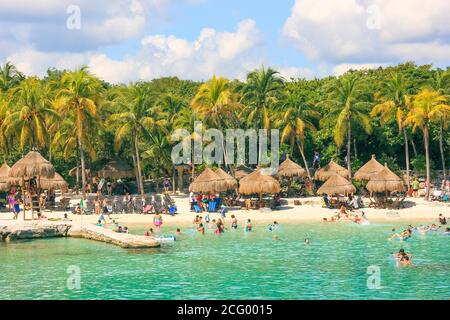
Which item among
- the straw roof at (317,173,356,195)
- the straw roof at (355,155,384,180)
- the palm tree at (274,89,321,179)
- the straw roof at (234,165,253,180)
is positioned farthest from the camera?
the straw roof at (234,165,253,180)

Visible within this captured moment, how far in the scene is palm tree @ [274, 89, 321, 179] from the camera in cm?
4569

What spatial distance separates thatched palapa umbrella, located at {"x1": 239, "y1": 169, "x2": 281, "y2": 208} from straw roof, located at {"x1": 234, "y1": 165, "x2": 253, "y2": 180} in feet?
15.7

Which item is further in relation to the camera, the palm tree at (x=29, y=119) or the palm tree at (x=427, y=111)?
the palm tree at (x=29, y=119)

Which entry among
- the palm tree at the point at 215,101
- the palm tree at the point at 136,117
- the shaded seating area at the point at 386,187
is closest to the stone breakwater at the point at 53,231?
the palm tree at the point at 136,117

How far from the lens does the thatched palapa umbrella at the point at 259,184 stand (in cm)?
4016

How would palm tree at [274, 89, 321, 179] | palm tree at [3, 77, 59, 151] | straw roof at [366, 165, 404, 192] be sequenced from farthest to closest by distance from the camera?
palm tree at [274, 89, 321, 179] < palm tree at [3, 77, 59, 151] < straw roof at [366, 165, 404, 192]

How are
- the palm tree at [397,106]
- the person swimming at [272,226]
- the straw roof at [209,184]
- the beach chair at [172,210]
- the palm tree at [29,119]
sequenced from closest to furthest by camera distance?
the person swimming at [272,226]
the beach chair at [172,210]
the straw roof at [209,184]
the palm tree at [29,119]
the palm tree at [397,106]

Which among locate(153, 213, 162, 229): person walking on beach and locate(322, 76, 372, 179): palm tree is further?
locate(322, 76, 372, 179): palm tree

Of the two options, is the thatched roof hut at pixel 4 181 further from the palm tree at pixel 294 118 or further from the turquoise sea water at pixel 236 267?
the palm tree at pixel 294 118

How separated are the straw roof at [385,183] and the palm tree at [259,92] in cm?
955

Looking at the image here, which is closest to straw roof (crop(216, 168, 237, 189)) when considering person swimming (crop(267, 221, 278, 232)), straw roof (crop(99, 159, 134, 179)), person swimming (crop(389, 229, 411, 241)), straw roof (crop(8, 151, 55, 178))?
person swimming (crop(267, 221, 278, 232))

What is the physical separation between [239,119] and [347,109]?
28.2 feet

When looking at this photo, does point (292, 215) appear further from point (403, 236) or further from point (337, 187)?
point (403, 236)

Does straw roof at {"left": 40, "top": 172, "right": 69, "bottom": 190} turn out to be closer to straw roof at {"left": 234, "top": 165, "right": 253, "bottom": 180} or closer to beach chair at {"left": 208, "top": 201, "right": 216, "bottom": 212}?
beach chair at {"left": 208, "top": 201, "right": 216, "bottom": 212}
